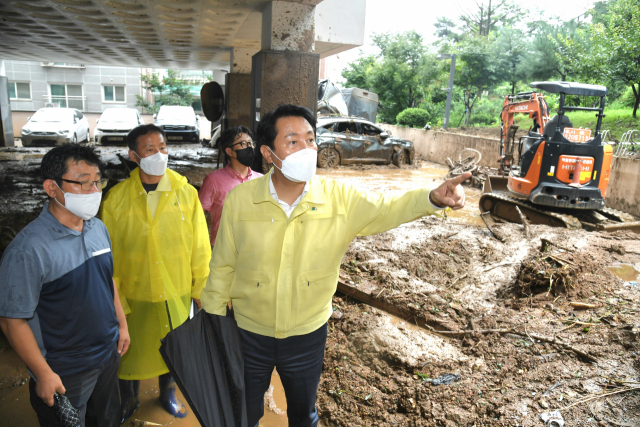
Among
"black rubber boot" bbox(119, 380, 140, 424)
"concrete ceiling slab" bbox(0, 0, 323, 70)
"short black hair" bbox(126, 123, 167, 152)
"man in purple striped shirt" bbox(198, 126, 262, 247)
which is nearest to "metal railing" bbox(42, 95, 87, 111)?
"concrete ceiling slab" bbox(0, 0, 323, 70)

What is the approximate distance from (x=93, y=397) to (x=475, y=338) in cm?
330

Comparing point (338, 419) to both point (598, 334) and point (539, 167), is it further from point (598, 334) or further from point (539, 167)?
point (539, 167)

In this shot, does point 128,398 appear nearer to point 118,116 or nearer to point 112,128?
point 112,128

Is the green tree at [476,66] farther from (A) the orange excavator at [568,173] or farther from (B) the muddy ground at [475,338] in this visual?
(B) the muddy ground at [475,338]

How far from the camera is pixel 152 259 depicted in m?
2.96

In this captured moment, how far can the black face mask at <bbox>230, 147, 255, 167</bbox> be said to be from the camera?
12.7 ft

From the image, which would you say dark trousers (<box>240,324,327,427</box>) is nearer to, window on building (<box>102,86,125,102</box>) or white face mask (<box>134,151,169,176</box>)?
white face mask (<box>134,151,169,176</box>)

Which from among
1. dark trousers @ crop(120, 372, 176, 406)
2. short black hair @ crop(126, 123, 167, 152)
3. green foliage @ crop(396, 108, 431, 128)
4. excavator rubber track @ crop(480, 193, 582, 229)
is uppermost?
green foliage @ crop(396, 108, 431, 128)

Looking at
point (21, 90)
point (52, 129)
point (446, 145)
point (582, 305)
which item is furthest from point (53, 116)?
point (21, 90)

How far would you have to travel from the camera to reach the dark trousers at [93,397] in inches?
85.4

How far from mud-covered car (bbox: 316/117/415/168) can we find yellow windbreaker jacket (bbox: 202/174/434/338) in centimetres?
1299

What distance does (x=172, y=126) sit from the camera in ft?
66.6

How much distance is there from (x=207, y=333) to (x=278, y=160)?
3.19 ft

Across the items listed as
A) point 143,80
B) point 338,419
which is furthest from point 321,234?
point 143,80
